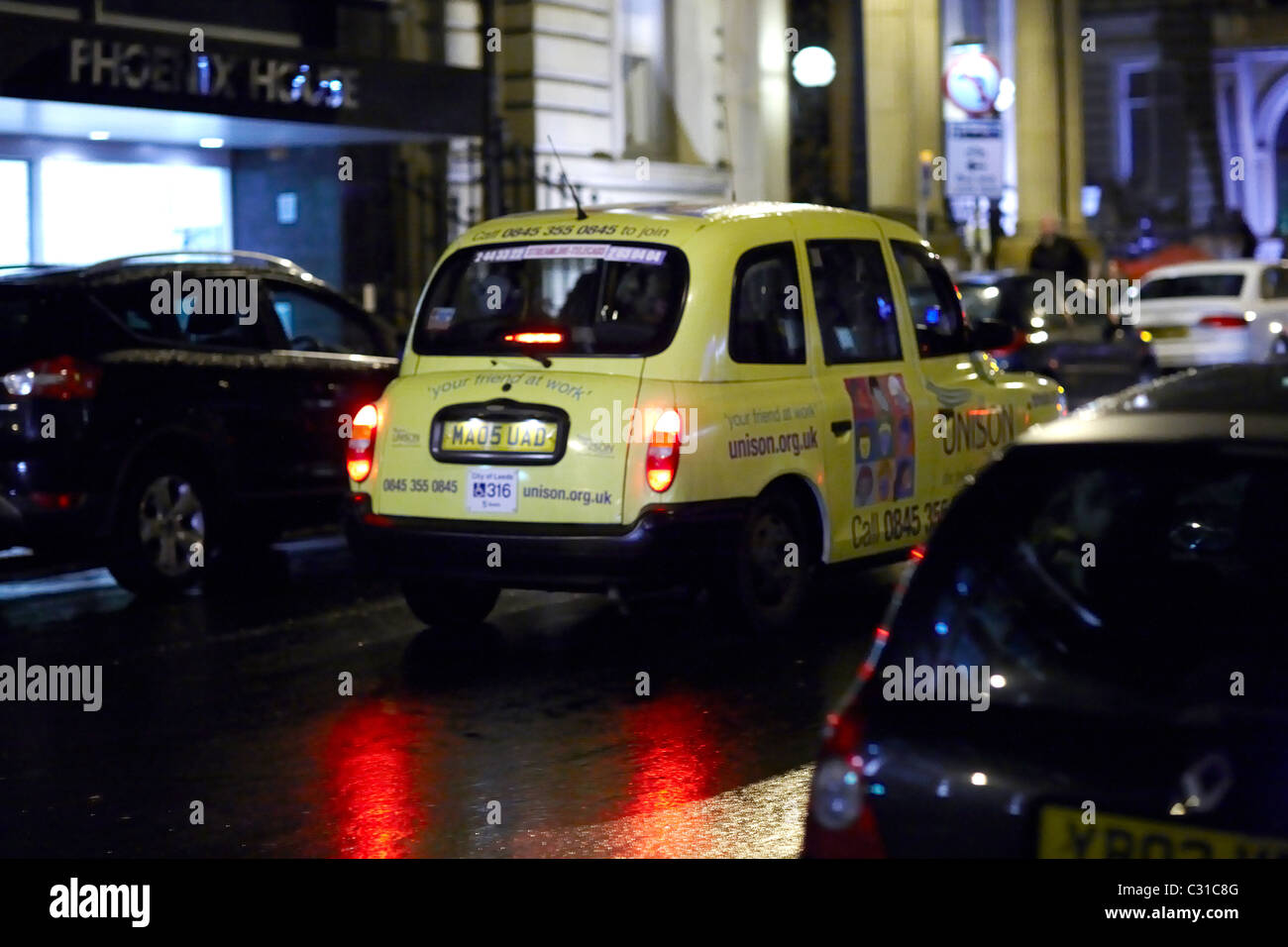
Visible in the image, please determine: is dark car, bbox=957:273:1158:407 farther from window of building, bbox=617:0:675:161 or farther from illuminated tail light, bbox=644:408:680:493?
illuminated tail light, bbox=644:408:680:493

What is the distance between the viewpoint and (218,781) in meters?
6.70

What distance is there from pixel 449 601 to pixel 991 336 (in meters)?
3.00

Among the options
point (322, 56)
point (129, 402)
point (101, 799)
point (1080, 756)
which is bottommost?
point (101, 799)

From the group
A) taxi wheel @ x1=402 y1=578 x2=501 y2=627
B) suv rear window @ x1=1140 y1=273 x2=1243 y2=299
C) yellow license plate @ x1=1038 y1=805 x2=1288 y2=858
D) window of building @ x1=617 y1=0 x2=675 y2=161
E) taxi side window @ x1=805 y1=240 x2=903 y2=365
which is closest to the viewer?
yellow license plate @ x1=1038 y1=805 x2=1288 y2=858

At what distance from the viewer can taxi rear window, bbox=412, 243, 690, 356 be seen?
8.52 meters

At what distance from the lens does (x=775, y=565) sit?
891cm

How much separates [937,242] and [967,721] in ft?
99.5

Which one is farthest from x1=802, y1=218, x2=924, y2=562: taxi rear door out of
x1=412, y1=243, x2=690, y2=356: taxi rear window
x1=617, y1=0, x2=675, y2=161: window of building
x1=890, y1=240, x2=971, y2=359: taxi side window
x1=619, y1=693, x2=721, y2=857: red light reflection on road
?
x1=617, y1=0, x2=675, y2=161: window of building

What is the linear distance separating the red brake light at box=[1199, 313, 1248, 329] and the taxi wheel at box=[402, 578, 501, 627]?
15.3m

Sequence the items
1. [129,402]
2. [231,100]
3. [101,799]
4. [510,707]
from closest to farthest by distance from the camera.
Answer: [101,799], [510,707], [129,402], [231,100]

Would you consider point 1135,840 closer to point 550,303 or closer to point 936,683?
point 936,683

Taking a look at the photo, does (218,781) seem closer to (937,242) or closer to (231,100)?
(231,100)

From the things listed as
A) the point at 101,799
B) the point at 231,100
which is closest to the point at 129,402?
the point at 101,799

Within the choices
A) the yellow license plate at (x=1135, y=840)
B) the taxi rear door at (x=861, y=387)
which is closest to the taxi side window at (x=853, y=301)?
the taxi rear door at (x=861, y=387)
